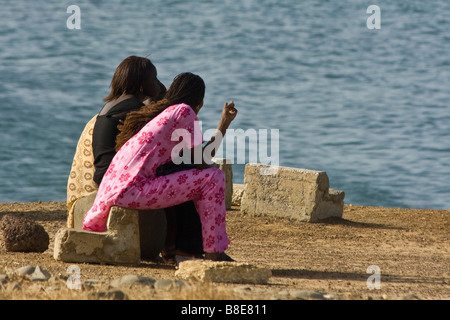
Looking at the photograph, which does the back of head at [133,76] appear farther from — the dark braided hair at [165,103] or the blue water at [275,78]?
the blue water at [275,78]

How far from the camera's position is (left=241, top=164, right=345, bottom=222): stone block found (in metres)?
11.2

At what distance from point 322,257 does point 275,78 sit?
1106 inches

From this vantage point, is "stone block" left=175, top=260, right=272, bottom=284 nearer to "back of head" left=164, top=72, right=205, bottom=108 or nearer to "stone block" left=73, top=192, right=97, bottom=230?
"stone block" left=73, top=192, right=97, bottom=230

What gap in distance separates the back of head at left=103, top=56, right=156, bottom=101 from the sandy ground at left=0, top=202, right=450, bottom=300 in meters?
1.36

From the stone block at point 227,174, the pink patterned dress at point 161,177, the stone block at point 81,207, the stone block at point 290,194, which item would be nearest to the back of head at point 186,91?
the pink patterned dress at point 161,177

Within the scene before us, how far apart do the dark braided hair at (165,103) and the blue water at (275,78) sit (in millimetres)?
15979

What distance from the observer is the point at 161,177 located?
6.75m

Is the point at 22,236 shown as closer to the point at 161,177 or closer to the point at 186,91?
the point at 161,177

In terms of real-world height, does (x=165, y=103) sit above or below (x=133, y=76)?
below

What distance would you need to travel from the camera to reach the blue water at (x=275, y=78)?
88.2 feet

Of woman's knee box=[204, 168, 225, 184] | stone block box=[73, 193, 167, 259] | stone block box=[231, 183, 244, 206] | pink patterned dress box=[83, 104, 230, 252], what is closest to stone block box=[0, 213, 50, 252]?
stone block box=[73, 193, 167, 259]

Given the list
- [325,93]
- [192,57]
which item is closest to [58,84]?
[192,57]

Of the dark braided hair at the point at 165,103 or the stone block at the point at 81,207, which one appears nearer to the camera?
the dark braided hair at the point at 165,103

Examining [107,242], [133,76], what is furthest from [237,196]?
[107,242]
